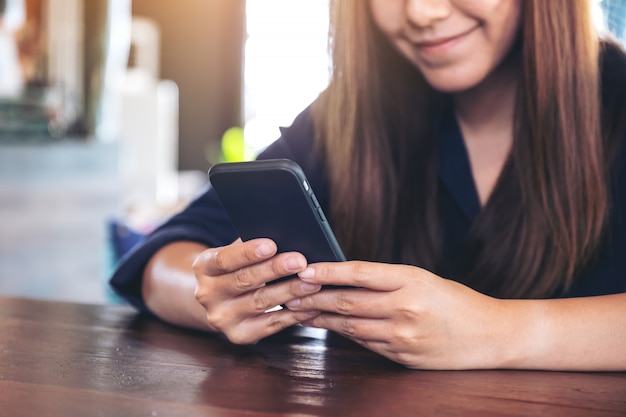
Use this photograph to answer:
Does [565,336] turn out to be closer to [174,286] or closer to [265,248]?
[265,248]

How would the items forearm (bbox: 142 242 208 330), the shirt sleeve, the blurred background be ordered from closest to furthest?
forearm (bbox: 142 242 208 330) < the shirt sleeve < the blurred background

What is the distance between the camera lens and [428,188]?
1.15 m

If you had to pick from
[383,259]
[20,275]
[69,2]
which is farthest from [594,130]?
[69,2]

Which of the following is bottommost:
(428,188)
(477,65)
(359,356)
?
(359,356)

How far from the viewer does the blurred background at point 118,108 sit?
11.7ft

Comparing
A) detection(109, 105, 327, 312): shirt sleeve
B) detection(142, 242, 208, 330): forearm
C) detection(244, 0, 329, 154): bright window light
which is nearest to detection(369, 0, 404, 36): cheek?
detection(109, 105, 327, 312): shirt sleeve

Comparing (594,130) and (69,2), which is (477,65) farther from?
(69,2)

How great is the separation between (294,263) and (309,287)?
0.03 meters

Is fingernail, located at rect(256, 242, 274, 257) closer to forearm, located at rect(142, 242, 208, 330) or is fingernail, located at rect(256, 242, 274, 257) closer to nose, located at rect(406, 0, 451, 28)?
forearm, located at rect(142, 242, 208, 330)

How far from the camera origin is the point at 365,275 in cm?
72

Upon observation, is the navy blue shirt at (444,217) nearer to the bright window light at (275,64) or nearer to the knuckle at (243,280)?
the knuckle at (243,280)

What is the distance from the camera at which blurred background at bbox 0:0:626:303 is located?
355 centimetres

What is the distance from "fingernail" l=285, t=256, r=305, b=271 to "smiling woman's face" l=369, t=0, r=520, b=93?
0.40 m

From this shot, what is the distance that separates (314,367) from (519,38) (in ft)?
1.90
